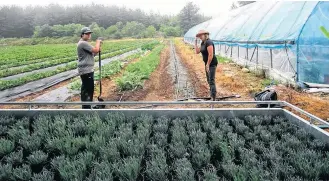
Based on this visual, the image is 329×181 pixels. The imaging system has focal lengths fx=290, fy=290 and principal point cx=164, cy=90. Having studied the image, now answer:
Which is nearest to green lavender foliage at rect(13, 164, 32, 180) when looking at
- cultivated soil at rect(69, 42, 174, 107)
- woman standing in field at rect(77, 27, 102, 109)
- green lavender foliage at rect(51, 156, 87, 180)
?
green lavender foliage at rect(51, 156, 87, 180)

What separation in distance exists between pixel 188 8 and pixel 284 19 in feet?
242

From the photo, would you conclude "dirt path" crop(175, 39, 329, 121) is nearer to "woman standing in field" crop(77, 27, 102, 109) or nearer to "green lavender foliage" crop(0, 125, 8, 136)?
"woman standing in field" crop(77, 27, 102, 109)

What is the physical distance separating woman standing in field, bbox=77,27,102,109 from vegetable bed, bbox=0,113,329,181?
1.12 m

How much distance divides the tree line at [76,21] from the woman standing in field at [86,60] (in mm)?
62874

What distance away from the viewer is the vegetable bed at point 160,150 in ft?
8.60

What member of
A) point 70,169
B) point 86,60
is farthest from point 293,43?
point 70,169

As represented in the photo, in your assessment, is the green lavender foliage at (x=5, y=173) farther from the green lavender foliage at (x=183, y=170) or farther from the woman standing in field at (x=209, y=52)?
the woman standing in field at (x=209, y=52)

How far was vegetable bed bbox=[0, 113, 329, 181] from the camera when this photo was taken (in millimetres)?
2621

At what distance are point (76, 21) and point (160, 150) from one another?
90.2 metres

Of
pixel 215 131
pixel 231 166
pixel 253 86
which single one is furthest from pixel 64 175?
pixel 253 86

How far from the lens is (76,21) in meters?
86.7

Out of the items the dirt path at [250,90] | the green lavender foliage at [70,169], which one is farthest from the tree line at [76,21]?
the green lavender foliage at [70,169]

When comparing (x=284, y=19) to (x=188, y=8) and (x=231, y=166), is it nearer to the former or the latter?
(x=231, y=166)

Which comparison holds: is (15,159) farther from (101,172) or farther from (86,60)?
(86,60)
